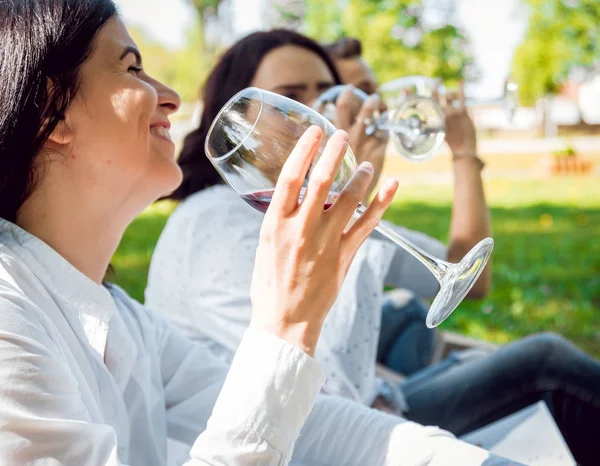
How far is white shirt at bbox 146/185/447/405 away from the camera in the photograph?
221 cm

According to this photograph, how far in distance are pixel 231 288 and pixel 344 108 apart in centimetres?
72

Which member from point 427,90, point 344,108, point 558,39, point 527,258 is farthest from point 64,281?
point 558,39

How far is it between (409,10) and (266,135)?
2509cm

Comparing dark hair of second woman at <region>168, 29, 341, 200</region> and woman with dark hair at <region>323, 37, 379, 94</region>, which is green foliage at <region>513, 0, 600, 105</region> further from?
dark hair of second woman at <region>168, 29, 341, 200</region>

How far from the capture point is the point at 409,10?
24797mm

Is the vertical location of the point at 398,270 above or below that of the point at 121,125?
below

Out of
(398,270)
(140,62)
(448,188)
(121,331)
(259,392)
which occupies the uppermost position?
(140,62)

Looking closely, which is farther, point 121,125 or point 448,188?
point 448,188

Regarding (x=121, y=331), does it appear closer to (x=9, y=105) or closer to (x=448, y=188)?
(x=9, y=105)

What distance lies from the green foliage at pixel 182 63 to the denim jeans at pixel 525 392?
1763 centimetres

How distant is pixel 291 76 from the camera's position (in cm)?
269

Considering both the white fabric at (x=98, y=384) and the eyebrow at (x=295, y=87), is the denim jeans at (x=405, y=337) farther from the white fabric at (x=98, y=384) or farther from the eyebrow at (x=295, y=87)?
the white fabric at (x=98, y=384)

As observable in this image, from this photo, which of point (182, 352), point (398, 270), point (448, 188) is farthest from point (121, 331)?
point (448, 188)

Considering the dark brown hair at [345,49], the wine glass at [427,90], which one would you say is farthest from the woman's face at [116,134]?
the dark brown hair at [345,49]
